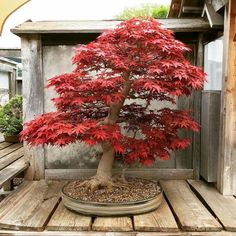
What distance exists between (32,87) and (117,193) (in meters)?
1.54

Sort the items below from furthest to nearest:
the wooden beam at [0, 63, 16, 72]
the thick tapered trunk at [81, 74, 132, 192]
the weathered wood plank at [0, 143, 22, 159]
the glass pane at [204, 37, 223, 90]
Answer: the wooden beam at [0, 63, 16, 72] → the weathered wood plank at [0, 143, 22, 159] → the glass pane at [204, 37, 223, 90] → the thick tapered trunk at [81, 74, 132, 192]

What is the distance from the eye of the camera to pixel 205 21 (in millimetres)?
3551

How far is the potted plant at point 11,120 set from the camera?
539cm

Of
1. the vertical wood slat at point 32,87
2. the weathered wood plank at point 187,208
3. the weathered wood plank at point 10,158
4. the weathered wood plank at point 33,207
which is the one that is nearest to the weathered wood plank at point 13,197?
the weathered wood plank at point 33,207

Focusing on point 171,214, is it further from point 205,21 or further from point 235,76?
point 205,21

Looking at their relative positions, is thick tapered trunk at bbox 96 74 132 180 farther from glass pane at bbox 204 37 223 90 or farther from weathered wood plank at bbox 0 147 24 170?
weathered wood plank at bbox 0 147 24 170

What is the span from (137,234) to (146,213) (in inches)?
13.6

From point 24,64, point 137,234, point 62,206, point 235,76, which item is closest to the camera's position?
point 137,234

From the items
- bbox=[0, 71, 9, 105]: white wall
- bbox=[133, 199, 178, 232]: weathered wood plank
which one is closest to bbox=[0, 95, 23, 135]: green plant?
bbox=[0, 71, 9, 105]: white wall

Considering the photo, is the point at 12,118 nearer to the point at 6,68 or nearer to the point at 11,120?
the point at 11,120

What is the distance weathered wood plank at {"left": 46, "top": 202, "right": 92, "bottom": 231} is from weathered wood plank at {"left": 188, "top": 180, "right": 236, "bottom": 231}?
1006 mm

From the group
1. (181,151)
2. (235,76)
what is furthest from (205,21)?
(181,151)

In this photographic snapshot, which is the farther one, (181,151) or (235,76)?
(181,151)

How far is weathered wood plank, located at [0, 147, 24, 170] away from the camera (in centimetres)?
379
